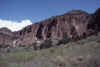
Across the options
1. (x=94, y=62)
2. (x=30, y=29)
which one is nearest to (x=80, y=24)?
(x=30, y=29)

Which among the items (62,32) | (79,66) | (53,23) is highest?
(53,23)

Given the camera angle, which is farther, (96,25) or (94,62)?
(96,25)

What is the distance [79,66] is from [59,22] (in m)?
55.8

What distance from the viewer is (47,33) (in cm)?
6334

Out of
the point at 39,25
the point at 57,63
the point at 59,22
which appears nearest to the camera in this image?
the point at 57,63

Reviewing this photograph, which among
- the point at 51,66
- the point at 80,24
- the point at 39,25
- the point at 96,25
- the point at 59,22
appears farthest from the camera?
the point at 39,25

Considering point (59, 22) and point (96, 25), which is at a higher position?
point (59, 22)

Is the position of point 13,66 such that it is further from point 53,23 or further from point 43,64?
point 53,23

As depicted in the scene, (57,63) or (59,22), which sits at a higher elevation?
(59,22)

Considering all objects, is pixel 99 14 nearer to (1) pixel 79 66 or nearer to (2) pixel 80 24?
(2) pixel 80 24

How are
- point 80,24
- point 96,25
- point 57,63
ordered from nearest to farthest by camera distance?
point 57,63
point 96,25
point 80,24

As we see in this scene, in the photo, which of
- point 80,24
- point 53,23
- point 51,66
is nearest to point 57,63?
point 51,66

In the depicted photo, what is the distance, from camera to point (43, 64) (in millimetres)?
5188

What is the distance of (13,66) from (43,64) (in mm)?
1253
